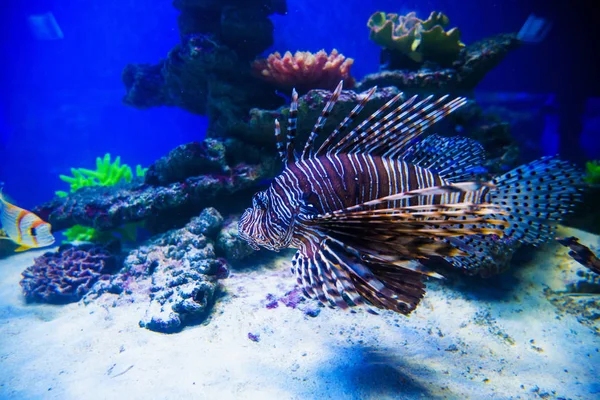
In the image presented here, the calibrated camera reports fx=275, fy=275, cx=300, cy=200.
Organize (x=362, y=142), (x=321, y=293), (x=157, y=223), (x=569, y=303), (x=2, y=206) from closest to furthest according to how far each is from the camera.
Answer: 1. (x=321, y=293)
2. (x=362, y=142)
3. (x=569, y=303)
4. (x=2, y=206)
5. (x=157, y=223)

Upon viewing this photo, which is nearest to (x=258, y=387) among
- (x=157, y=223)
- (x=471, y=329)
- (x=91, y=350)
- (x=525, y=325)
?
(x=91, y=350)

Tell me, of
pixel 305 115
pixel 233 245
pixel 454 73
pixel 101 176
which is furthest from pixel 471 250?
pixel 101 176

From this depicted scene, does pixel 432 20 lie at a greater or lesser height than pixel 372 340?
greater

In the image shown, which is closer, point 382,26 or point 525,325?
point 525,325

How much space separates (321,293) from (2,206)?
584 cm

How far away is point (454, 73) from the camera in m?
5.71

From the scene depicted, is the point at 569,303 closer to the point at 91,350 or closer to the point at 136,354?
the point at 136,354

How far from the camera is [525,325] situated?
11.6ft

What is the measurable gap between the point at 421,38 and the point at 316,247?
588cm

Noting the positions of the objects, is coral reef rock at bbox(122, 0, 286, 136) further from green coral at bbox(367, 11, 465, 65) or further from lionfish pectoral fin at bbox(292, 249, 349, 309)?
lionfish pectoral fin at bbox(292, 249, 349, 309)

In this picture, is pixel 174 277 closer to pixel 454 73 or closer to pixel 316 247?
pixel 316 247

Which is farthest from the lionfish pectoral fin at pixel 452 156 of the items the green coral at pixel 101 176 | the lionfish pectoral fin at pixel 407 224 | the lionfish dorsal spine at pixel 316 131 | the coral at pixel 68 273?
the green coral at pixel 101 176

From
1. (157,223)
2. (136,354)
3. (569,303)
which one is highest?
(157,223)

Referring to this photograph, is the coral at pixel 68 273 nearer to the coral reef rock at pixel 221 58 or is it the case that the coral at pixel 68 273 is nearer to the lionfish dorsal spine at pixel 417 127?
the coral reef rock at pixel 221 58
